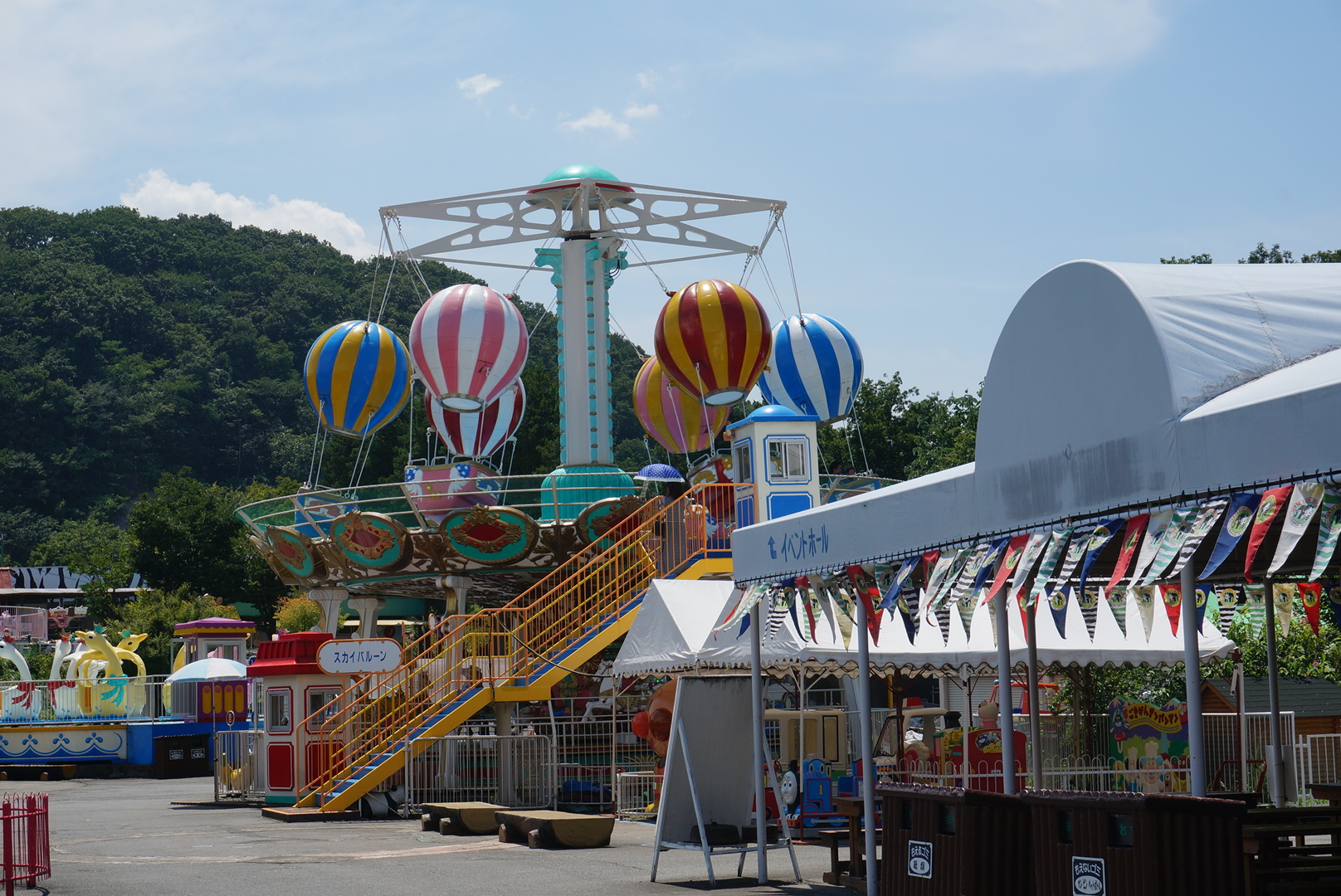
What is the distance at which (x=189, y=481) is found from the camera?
6469 cm

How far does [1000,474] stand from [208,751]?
32.2 meters

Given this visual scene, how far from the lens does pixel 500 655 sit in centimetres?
2186

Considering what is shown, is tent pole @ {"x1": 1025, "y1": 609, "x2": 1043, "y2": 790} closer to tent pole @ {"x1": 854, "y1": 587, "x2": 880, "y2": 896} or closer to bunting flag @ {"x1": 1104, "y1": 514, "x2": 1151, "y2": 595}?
tent pole @ {"x1": 854, "y1": 587, "x2": 880, "y2": 896}

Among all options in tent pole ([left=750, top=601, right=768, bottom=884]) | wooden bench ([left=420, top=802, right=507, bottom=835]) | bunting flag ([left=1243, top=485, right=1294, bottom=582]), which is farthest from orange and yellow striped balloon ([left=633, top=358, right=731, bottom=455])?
bunting flag ([left=1243, top=485, right=1294, bottom=582])

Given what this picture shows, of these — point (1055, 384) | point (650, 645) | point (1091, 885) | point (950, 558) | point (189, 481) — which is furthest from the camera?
point (189, 481)

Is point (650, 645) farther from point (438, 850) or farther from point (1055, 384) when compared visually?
point (1055, 384)

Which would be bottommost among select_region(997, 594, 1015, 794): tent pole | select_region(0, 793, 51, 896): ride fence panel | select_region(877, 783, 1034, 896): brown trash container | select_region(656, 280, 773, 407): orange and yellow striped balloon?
select_region(0, 793, 51, 896): ride fence panel

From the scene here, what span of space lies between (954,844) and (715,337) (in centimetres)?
1549

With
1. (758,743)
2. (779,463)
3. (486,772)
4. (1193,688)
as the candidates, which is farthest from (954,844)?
(486,772)

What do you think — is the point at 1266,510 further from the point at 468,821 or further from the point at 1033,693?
the point at 468,821

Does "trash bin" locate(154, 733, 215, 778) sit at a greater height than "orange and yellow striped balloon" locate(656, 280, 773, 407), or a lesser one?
lesser

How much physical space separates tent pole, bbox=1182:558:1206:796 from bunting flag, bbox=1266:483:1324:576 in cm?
91

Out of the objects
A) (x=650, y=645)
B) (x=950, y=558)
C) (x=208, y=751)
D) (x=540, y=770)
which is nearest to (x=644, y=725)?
(x=650, y=645)

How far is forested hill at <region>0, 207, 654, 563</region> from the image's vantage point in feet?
Result: 335
